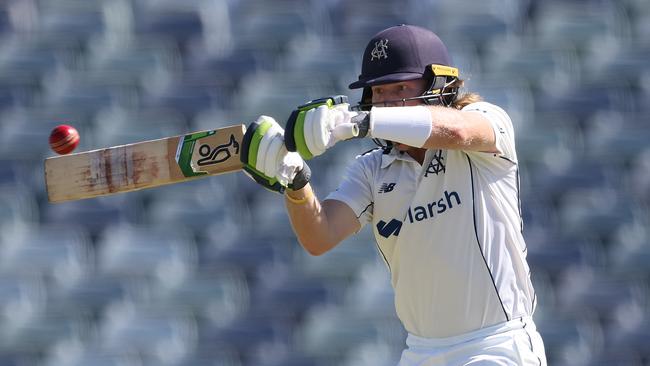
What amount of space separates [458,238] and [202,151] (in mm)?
665

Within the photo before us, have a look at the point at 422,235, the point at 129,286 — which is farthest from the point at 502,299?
the point at 129,286

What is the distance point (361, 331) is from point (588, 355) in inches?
45.3

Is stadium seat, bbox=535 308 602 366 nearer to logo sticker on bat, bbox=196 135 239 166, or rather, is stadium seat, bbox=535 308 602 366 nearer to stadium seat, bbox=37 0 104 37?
stadium seat, bbox=37 0 104 37

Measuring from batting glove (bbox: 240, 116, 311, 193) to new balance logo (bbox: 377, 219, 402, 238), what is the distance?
0.34 metres

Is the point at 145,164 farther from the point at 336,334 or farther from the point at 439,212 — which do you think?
the point at 336,334

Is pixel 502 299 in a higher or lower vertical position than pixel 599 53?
higher

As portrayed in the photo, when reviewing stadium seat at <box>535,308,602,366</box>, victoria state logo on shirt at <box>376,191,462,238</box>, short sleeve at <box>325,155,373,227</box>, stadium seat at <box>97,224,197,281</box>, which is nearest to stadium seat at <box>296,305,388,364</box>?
stadium seat at <box>97,224,197,281</box>

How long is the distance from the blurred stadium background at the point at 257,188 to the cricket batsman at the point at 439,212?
285 centimetres

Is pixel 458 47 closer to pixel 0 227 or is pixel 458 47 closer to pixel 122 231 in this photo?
pixel 122 231

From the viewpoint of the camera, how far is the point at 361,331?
18.7 ft

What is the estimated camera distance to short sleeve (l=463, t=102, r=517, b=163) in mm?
2764

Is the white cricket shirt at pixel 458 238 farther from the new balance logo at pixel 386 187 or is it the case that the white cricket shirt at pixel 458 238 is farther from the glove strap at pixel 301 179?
the glove strap at pixel 301 179

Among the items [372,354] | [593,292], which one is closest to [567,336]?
[593,292]

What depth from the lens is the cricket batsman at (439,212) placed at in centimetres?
275
